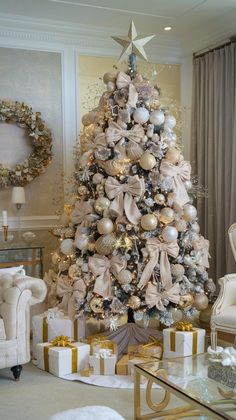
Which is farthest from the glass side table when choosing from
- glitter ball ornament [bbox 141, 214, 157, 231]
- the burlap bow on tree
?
glitter ball ornament [bbox 141, 214, 157, 231]

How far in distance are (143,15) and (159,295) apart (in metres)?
2.85

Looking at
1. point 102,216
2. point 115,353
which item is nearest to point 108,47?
point 102,216

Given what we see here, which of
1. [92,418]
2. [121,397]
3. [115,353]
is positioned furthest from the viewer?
[115,353]

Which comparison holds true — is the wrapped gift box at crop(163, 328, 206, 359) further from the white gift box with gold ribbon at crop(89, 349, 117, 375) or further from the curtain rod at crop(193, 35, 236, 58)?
the curtain rod at crop(193, 35, 236, 58)

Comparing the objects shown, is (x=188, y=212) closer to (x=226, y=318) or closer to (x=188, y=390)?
(x=226, y=318)

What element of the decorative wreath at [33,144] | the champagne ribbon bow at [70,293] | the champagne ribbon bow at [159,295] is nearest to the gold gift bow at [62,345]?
the champagne ribbon bow at [70,293]

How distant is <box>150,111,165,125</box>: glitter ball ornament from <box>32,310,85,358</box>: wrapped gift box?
5.49 feet

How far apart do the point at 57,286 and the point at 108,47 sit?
2.86 meters

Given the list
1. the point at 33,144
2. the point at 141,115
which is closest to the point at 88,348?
the point at 141,115

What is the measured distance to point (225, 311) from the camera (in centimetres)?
361

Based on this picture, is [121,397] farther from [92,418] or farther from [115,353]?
[92,418]

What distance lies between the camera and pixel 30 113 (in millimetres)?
5242

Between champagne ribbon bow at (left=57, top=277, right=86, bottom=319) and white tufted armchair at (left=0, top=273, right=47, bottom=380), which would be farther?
champagne ribbon bow at (left=57, top=277, right=86, bottom=319)

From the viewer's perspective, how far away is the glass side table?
4.68 meters
